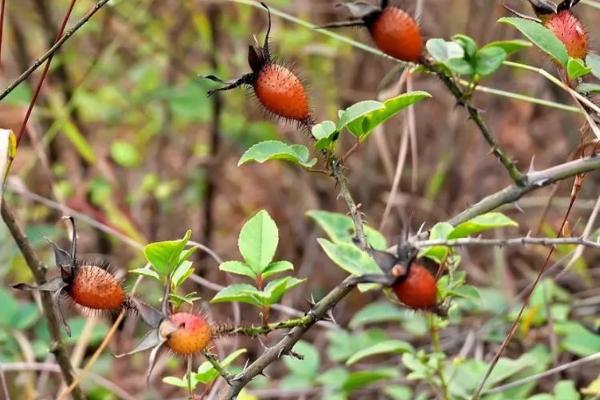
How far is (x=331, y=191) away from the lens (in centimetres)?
277

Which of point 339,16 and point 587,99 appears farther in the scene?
point 339,16

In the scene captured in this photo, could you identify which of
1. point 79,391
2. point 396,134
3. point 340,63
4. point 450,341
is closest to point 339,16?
point 340,63

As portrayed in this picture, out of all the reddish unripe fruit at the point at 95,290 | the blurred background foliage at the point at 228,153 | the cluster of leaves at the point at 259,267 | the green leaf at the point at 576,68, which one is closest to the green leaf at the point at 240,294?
the cluster of leaves at the point at 259,267

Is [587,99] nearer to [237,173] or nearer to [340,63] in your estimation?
[340,63]

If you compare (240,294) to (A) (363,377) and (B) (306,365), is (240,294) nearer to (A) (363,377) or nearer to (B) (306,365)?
(A) (363,377)

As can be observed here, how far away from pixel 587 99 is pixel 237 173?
230 cm

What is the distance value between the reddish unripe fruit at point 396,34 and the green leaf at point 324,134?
0.15m

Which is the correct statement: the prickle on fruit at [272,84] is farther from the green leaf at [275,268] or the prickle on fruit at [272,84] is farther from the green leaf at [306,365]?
the green leaf at [306,365]

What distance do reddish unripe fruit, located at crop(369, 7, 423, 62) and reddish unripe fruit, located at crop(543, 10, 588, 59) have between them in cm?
24

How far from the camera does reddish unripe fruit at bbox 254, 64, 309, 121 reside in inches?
39.2

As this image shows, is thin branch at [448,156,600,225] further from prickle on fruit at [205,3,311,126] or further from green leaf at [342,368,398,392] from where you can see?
green leaf at [342,368,398,392]

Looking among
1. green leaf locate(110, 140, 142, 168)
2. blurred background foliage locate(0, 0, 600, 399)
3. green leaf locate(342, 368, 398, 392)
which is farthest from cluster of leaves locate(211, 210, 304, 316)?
green leaf locate(110, 140, 142, 168)

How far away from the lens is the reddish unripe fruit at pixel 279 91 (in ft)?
3.27

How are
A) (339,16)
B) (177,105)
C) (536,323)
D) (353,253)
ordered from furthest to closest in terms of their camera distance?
(339,16) < (177,105) < (536,323) < (353,253)
